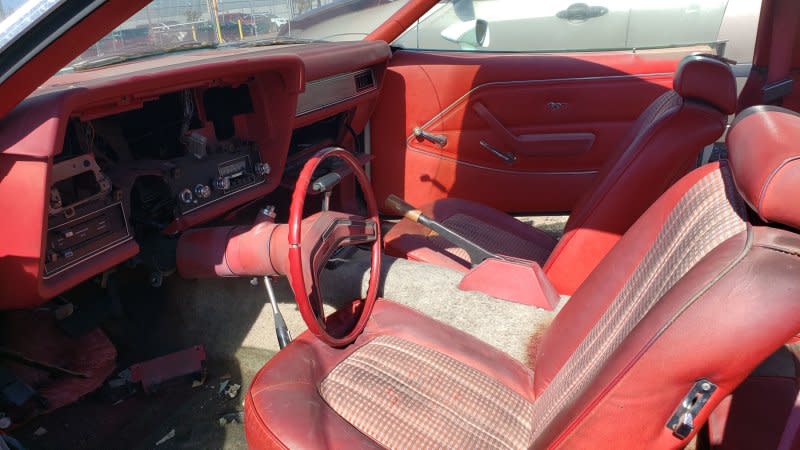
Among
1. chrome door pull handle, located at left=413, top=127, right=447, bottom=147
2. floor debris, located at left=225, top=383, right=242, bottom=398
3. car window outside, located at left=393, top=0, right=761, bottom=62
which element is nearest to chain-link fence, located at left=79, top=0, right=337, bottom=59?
chrome door pull handle, located at left=413, top=127, right=447, bottom=147

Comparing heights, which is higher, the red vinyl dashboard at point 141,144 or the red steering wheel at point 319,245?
the red vinyl dashboard at point 141,144

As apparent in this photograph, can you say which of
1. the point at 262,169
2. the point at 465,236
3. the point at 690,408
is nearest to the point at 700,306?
the point at 690,408

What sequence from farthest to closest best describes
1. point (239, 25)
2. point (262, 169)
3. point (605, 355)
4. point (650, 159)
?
point (239, 25) < point (262, 169) < point (650, 159) < point (605, 355)

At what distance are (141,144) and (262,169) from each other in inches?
16.0

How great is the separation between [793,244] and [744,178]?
0.54 ft

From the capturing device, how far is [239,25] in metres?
2.54

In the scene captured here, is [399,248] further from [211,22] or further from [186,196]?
[211,22]

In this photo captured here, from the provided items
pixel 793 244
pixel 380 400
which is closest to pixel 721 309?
pixel 793 244

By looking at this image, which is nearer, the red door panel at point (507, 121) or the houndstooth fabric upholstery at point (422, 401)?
the houndstooth fabric upholstery at point (422, 401)

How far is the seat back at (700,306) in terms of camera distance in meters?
0.81

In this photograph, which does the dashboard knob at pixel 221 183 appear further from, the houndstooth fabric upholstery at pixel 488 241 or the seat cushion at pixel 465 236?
the houndstooth fabric upholstery at pixel 488 241

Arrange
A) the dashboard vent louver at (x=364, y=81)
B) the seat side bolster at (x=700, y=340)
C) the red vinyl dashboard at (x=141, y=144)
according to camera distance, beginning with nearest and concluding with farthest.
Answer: the seat side bolster at (x=700, y=340) → the red vinyl dashboard at (x=141, y=144) → the dashboard vent louver at (x=364, y=81)

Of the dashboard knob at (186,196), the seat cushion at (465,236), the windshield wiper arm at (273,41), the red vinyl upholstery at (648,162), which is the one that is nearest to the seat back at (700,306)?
the red vinyl upholstery at (648,162)

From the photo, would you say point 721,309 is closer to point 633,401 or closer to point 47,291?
point 633,401
